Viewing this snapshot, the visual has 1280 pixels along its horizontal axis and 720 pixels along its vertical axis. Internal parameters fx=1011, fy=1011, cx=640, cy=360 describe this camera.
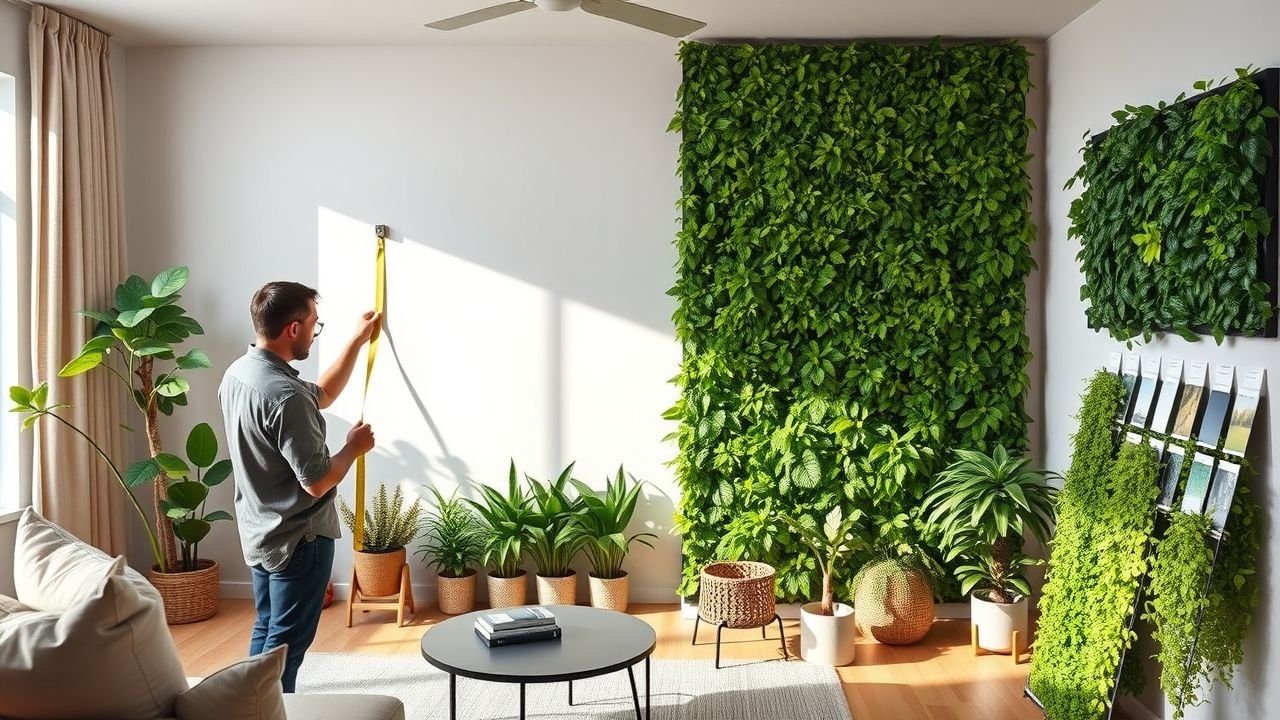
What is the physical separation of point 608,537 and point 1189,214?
2685 mm

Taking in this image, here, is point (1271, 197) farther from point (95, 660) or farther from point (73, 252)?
point (73, 252)

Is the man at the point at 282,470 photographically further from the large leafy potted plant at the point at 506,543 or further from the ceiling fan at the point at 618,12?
the large leafy potted plant at the point at 506,543

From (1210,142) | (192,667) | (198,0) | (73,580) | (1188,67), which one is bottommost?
(192,667)

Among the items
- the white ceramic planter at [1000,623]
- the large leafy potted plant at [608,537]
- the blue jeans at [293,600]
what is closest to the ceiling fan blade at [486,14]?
the blue jeans at [293,600]

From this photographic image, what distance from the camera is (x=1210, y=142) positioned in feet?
9.61

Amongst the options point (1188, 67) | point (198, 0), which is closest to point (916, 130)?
point (1188, 67)

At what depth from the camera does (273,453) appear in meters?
2.85

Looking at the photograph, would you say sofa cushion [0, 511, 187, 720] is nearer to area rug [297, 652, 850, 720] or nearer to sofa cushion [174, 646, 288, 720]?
sofa cushion [174, 646, 288, 720]

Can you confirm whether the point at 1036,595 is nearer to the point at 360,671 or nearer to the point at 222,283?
the point at 360,671

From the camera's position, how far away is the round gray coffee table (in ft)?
8.91

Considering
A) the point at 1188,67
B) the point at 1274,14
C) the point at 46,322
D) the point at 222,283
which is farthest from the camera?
the point at 222,283

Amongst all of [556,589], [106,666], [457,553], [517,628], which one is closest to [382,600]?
[457,553]

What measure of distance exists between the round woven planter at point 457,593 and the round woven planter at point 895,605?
1762 millimetres

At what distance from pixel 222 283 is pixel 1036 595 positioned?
4126mm
